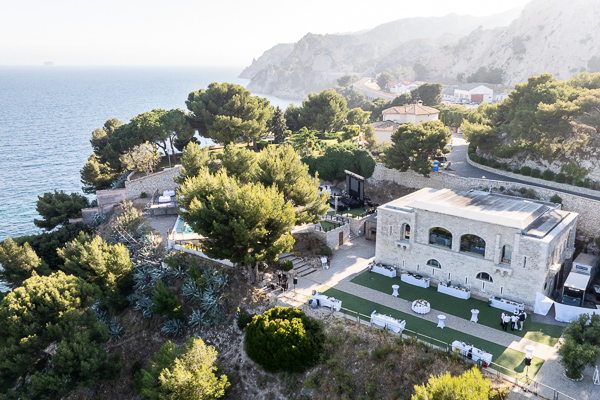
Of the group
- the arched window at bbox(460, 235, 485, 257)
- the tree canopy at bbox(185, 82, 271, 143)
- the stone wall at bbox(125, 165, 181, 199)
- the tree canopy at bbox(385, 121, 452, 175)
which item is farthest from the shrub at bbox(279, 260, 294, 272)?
the tree canopy at bbox(185, 82, 271, 143)

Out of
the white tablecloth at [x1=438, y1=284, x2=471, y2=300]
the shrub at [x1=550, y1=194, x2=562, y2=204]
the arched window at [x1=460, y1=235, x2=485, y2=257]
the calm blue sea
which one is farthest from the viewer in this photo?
the calm blue sea

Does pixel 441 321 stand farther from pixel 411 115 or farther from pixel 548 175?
pixel 411 115

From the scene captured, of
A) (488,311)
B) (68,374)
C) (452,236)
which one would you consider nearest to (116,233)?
(68,374)

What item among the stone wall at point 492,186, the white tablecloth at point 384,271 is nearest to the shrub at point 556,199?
the stone wall at point 492,186

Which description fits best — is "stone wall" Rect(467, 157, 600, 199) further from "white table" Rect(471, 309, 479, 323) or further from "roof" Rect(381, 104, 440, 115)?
"roof" Rect(381, 104, 440, 115)

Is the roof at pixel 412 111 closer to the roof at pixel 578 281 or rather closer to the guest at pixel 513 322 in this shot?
the roof at pixel 578 281

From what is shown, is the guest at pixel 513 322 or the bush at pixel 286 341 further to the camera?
the guest at pixel 513 322

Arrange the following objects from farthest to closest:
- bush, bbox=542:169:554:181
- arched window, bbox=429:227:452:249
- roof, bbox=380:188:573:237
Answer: bush, bbox=542:169:554:181 → arched window, bbox=429:227:452:249 → roof, bbox=380:188:573:237
